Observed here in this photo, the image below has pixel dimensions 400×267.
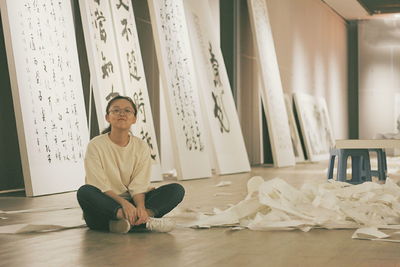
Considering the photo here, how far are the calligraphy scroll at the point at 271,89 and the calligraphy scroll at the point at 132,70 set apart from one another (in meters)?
3.90

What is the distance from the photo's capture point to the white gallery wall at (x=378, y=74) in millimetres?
18875

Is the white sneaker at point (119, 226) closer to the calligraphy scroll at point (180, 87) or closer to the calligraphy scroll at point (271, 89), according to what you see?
the calligraphy scroll at point (180, 87)

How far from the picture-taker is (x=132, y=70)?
768cm

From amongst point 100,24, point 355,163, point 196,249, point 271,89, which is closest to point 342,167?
point 355,163

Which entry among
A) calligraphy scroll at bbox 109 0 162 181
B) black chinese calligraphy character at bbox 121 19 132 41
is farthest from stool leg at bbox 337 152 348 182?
black chinese calligraphy character at bbox 121 19 132 41

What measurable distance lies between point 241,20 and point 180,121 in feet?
13.3

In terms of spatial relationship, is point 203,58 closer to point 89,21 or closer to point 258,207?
point 89,21

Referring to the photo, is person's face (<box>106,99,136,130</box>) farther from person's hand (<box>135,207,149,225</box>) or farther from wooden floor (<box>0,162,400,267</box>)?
wooden floor (<box>0,162,400,267</box>)

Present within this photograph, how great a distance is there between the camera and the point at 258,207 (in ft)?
13.8

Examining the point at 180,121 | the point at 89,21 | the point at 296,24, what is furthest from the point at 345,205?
the point at 296,24

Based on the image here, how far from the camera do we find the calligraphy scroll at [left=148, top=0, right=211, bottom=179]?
26.9 feet

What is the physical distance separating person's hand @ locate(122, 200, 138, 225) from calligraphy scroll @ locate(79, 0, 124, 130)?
3232mm

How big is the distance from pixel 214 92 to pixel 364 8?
32.0 feet

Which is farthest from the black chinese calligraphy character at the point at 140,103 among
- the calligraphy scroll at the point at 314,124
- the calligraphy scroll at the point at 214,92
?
the calligraphy scroll at the point at 314,124
